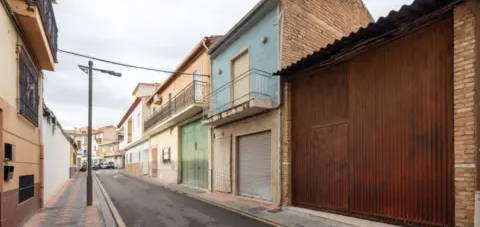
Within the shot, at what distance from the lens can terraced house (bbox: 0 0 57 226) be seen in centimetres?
596

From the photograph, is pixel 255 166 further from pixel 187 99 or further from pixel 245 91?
pixel 187 99

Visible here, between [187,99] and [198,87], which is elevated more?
[198,87]

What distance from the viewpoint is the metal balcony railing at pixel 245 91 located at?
10.9 metres

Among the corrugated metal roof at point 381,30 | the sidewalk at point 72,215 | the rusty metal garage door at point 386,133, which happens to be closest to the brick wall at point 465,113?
the rusty metal garage door at point 386,133

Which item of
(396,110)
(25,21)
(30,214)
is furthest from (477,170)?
(30,214)

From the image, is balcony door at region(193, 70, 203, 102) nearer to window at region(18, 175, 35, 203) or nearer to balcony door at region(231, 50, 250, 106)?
balcony door at region(231, 50, 250, 106)

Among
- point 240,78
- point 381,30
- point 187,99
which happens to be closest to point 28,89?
point 240,78

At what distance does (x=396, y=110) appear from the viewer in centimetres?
685

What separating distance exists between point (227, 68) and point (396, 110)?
8510 millimetres

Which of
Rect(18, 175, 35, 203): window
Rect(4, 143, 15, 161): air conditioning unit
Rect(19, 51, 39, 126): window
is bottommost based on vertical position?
Rect(18, 175, 35, 203): window

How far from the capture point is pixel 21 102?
24.1 feet

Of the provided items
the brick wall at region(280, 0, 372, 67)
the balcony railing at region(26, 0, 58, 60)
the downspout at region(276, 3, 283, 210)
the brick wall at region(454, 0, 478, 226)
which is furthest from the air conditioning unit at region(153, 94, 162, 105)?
the brick wall at region(454, 0, 478, 226)

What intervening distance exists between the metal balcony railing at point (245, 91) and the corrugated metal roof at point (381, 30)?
1789mm

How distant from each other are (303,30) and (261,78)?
6.90 feet
